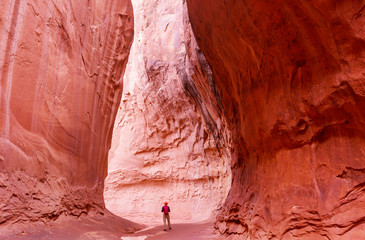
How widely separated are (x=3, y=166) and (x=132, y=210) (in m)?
12.2

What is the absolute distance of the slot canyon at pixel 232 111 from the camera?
3932 millimetres

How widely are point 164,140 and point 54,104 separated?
11.0 m

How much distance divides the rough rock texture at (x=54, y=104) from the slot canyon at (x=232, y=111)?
0.03 meters

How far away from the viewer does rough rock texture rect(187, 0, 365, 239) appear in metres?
3.77

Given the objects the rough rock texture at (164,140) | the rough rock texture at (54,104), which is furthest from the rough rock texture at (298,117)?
the rough rock texture at (164,140)

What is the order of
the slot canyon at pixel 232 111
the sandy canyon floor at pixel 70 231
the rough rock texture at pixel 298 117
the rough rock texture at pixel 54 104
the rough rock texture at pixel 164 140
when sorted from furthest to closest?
the rough rock texture at pixel 164 140, the rough rock texture at pixel 54 104, the sandy canyon floor at pixel 70 231, the slot canyon at pixel 232 111, the rough rock texture at pixel 298 117

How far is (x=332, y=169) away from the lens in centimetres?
407

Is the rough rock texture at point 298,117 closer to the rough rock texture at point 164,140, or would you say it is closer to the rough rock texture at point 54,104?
the rough rock texture at point 54,104

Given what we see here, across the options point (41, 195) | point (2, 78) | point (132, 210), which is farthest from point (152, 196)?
point (2, 78)

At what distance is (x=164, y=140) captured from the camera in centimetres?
1714

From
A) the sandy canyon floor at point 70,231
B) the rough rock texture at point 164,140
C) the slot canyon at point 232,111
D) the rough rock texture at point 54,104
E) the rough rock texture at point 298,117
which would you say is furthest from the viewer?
the rough rock texture at point 164,140

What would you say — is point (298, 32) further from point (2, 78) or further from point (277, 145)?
point (2, 78)

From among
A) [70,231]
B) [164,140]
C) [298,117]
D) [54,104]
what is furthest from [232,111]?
[164,140]

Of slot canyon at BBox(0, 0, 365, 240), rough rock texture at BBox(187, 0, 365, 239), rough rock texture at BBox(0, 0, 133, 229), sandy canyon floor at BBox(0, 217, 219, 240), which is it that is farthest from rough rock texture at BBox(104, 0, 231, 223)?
sandy canyon floor at BBox(0, 217, 219, 240)
